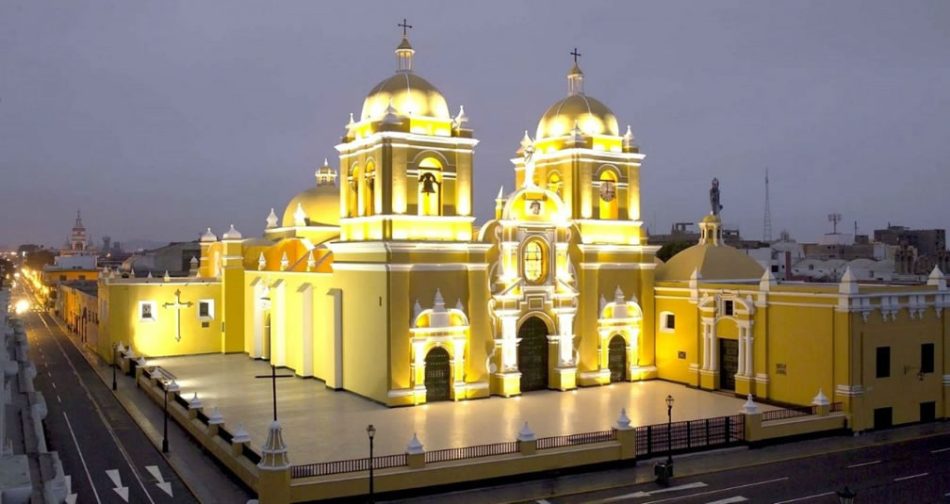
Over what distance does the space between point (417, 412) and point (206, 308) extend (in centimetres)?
1842

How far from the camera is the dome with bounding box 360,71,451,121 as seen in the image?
28562mm

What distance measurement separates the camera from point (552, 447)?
2072 centimetres

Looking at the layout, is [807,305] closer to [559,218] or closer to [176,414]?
[559,218]

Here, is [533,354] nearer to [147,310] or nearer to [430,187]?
[430,187]

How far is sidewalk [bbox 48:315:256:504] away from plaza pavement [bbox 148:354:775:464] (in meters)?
1.16

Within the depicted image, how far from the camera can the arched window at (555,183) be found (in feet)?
107

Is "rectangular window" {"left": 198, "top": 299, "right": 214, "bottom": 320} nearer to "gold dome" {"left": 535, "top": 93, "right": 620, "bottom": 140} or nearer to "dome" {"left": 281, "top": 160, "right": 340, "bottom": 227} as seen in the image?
"dome" {"left": 281, "top": 160, "right": 340, "bottom": 227}

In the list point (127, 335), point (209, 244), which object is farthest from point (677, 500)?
point (209, 244)

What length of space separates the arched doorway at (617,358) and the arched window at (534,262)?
166 inches

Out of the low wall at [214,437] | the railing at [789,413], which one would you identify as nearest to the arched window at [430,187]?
the low wall at [214,437]

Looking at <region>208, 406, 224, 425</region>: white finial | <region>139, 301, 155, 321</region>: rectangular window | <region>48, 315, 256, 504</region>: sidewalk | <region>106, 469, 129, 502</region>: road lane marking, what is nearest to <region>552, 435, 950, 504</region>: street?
<region>48, 315, 256, 504</region>: sidewalk

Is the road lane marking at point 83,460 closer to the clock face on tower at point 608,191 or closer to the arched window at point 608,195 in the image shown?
the arched window at point 608,195

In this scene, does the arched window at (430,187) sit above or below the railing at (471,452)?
above

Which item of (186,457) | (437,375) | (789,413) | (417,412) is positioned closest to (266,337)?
(437,375)
